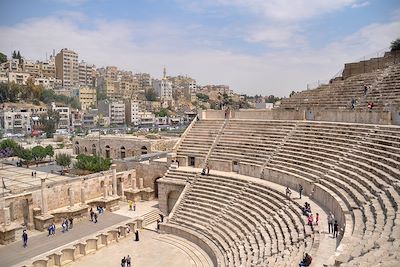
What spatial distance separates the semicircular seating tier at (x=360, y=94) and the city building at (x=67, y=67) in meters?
112

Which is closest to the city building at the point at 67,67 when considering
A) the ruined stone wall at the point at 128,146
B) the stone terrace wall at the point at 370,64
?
the ruined stone wall at the point at 128,146

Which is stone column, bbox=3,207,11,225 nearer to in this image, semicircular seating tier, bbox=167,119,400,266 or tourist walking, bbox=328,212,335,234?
semicircular seating tier, bbox=167,119,400,266

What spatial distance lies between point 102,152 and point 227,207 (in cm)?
3333

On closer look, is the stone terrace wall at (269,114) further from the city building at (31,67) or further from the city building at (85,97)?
the city building at (31,67)

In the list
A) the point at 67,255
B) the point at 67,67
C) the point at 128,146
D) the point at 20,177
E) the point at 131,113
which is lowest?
the point at 67,255

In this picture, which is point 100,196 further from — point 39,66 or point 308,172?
point 39,66

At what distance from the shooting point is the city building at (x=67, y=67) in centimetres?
12712

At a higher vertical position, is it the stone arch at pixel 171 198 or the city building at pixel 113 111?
the city building at pixel 113 111

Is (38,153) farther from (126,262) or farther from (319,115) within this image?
(319,115)

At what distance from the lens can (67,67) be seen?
423 ft

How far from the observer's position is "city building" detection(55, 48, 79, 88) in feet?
417

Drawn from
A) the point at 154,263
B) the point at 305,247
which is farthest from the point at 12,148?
the point at 305,247

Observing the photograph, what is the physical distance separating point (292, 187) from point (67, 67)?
413 ft

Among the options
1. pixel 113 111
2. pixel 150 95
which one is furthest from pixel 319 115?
pixel 150 95
